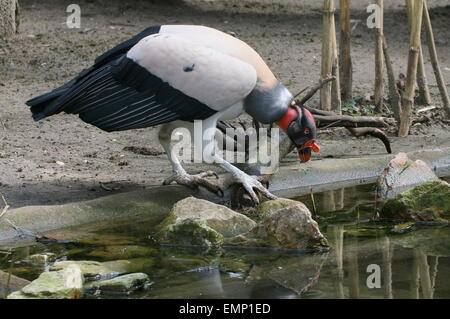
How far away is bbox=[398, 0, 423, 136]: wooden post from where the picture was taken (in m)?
7.76

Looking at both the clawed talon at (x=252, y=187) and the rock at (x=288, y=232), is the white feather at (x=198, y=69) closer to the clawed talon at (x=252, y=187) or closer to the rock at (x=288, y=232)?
the clawed talon at (x=252, y=187)

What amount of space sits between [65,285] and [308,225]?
5.11ft

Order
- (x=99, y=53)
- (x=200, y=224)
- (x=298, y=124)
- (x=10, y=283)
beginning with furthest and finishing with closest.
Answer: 1. (x=99, y=53)
2. (x=298, y=124)
3. (x=200, y=224)
4. (x=10, y=283)

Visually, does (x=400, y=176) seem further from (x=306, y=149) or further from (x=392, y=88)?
(x=392, y=88)

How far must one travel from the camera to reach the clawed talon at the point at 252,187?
21.0ft

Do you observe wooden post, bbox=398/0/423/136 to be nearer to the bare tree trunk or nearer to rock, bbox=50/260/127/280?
rock, bbox=50/260/127/280

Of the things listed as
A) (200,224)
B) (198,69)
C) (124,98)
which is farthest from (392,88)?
(200,224)

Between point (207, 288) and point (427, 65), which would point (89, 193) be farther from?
point (427, 65)

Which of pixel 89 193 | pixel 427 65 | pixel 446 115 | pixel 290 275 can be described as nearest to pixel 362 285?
pixel 290 275

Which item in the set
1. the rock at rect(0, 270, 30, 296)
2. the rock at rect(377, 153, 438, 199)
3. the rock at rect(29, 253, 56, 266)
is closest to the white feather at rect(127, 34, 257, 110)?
the rock at rect(377, 153, 438, 199)

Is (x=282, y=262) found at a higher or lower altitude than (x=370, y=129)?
lower

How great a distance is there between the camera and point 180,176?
262 inches

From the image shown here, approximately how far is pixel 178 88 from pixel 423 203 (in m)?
1.77

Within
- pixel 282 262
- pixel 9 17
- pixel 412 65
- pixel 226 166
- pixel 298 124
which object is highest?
pixel 9 17
